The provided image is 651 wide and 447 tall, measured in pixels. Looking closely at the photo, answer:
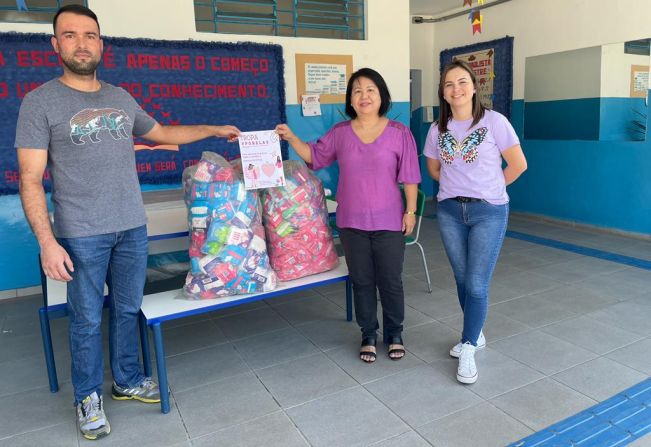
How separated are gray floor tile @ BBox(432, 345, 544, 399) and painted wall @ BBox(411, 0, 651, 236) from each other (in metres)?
3.41

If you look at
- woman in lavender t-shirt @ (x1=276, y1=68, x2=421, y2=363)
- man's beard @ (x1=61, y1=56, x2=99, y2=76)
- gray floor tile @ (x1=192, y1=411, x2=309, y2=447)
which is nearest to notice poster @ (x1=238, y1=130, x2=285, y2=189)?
woman in lavender t-shirt @ (x1=276, y1=68, x2=421, y2=363)

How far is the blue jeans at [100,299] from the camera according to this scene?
6.60 ft

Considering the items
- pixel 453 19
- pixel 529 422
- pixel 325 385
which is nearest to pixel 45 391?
pixel 325 385

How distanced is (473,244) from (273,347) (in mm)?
1263

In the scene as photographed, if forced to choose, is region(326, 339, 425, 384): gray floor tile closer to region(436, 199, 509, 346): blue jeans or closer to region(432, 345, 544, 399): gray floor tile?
region(432, 345, 544, 399): gray floor tile

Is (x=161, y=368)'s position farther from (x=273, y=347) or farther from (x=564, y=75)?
(x=564, y=75)

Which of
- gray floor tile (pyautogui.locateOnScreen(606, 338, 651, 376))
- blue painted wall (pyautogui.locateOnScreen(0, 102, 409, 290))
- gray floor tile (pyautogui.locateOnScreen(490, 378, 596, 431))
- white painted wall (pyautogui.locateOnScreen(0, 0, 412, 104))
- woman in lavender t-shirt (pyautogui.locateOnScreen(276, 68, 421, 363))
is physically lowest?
gray floor tile (pyautogui.locateOnScreen(490, 378, 596, 431))

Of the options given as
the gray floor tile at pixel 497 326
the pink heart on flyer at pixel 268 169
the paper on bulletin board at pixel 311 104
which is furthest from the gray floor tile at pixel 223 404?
the paper on bulletin board at pixel 311 104

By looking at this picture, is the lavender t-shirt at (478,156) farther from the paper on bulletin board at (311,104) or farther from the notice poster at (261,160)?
the paper on bulletin board at (311,104)

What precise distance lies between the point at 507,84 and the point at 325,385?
5.02 m

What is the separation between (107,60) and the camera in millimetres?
3908

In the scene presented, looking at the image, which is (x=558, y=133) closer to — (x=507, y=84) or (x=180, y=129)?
(x=507, y=84)

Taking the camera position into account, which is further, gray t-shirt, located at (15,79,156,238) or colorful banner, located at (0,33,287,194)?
colorful banner, located at (0,33,287,194)

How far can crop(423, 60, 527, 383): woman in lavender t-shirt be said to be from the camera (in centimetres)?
229
